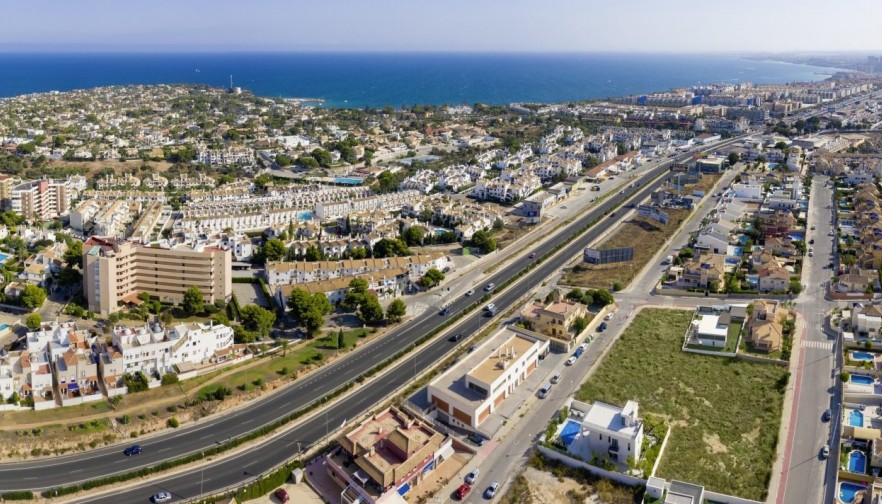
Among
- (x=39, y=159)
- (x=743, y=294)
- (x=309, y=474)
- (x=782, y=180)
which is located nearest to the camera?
(x=309, y=474)

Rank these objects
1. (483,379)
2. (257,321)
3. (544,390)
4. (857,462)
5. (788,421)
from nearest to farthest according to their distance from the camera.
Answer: (857,462), (788,421), (483,379), (544,390), (257,321)

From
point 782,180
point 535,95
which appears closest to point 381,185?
point 782,180

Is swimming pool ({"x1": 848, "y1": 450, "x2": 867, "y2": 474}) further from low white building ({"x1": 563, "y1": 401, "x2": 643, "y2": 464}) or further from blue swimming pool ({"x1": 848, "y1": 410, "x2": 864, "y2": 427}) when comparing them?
low white building ({"x1": 563, "y1": 401, "x2": 643, "y2": 464})

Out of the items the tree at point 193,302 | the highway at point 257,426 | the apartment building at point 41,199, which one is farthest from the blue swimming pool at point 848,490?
the apartment building at point 41,199

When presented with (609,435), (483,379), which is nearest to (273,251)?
(483,379)

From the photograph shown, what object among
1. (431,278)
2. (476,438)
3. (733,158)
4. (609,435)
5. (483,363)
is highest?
(733,158)

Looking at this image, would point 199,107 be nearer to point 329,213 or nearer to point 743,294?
point 329,213

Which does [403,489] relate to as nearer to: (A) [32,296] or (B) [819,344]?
(B) [819,344]
